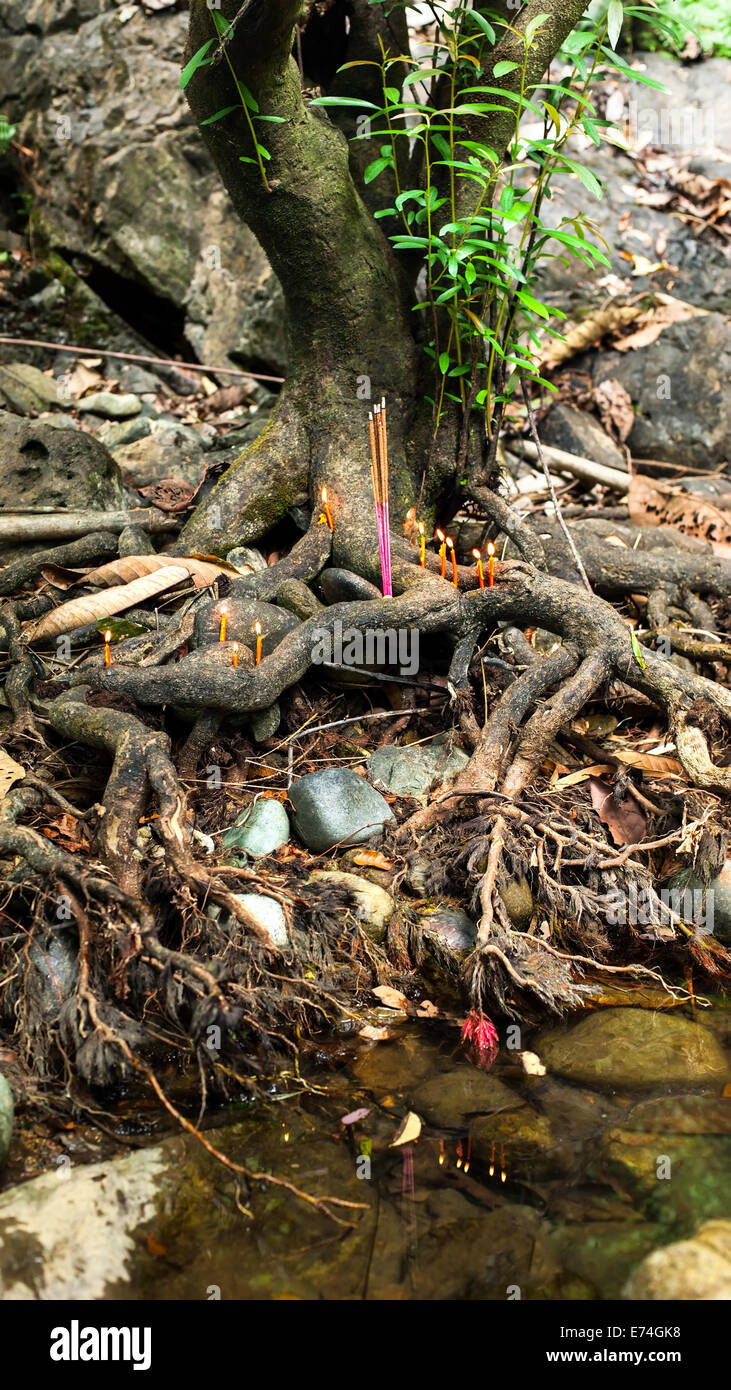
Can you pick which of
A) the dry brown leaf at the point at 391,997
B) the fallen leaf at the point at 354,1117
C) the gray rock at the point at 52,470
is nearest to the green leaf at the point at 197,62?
the gray rock at the point at 52,470

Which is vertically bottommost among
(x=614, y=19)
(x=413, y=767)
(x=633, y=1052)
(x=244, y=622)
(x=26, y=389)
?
(x=633, y=1052)

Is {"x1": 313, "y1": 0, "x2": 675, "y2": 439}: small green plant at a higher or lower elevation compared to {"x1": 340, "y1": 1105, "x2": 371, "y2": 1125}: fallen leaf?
higher

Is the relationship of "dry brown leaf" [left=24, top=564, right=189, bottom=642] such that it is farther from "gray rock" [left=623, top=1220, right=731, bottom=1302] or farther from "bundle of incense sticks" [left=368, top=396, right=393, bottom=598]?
"gray rock" [left=623, top=1220, right=731, bottom=1302]

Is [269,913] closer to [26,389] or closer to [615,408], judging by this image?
[26,389]

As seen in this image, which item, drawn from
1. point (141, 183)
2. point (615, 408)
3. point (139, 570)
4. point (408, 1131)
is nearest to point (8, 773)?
point (139, 570)

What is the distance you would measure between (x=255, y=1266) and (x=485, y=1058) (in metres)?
0.97

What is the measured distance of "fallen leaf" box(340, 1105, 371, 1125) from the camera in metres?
2.63

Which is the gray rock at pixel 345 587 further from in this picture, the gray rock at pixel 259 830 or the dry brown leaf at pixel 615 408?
the dry brown leaf at pixel 615 408

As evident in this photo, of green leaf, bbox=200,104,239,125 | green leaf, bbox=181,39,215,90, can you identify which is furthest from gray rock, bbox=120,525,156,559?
green leaf, bbox=181,39,215,90

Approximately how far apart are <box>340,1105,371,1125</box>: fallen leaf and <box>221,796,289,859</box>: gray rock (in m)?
1.04

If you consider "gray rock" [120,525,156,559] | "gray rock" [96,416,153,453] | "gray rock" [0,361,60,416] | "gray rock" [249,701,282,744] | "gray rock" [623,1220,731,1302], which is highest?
"gray rock" [0,361,60,416]

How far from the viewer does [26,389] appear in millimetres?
6184

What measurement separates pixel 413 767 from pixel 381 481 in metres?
1.44

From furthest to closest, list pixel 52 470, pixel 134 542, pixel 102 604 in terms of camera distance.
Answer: pixel 52 470 → pixel 134 542 → pixel 102 604
